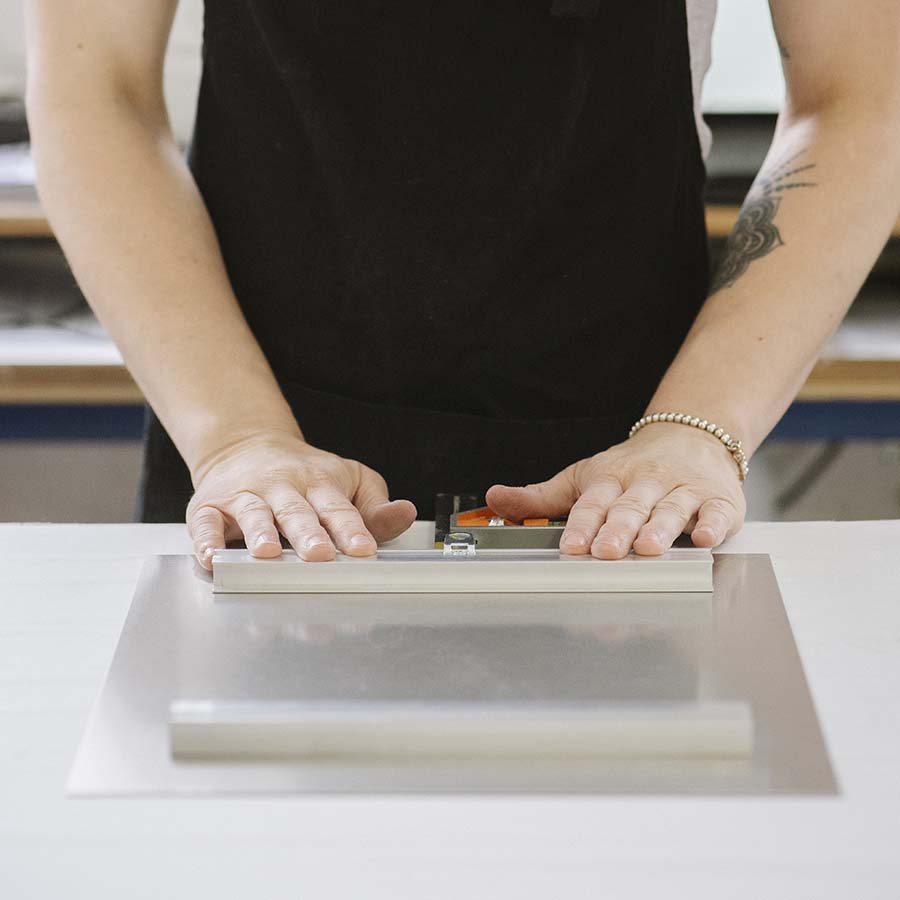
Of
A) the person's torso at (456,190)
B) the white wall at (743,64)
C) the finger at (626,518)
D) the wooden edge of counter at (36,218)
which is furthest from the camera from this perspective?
the white wall at (743,64)

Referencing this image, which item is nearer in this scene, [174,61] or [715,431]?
[715,431]

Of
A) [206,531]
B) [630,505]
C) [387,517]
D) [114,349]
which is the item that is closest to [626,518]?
[630,505]

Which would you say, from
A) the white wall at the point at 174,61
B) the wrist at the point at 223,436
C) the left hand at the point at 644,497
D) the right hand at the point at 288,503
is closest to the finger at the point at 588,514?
the left hand at the point at 644,497

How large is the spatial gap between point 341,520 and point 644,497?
0.19 m

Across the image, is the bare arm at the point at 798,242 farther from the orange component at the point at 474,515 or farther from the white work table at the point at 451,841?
the white work table at the point at 451,841

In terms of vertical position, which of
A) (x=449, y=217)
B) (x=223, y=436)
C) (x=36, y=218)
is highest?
(x=449, y=217)

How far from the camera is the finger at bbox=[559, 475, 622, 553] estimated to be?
28.6 inches

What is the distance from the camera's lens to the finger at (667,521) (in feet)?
2.37

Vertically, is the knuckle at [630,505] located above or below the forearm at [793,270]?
below

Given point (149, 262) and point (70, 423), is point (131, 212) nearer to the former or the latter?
point (149, 262)

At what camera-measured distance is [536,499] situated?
824 millimetres

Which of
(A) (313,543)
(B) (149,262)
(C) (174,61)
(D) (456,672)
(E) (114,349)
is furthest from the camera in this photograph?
(C) (174,61)

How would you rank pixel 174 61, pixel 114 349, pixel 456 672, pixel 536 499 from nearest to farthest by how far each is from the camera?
1. pixel 456 672
2. pixel 536 499
3. pixel 114 349
4. pixel 174 61

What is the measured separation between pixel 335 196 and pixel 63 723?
0.55 metres
